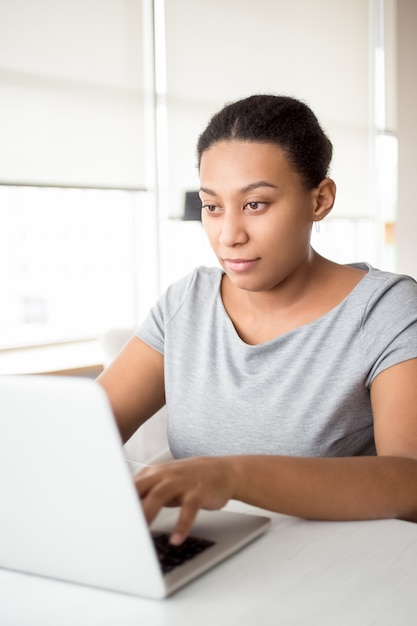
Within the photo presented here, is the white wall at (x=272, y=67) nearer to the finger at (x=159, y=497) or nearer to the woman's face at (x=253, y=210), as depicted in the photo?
the woman's face at (x=253, y=210)

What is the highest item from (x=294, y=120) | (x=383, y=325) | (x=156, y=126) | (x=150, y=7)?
(x=150, y=7)

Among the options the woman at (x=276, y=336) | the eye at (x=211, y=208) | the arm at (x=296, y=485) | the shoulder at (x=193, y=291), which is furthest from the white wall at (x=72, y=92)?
the arm at (x=296, y=485)

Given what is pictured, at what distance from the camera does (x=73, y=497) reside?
804mm

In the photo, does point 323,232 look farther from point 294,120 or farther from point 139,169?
point 294,120

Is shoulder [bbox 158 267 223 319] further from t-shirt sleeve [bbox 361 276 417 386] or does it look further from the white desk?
the white desk

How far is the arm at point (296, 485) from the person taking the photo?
0.90 metres

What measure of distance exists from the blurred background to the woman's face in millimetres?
2014

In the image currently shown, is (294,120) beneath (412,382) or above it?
above

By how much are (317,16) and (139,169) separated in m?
2.00

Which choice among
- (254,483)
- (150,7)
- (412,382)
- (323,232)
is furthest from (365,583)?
(323,232)

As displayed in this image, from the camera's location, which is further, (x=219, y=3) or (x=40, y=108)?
(x=219, y=3)

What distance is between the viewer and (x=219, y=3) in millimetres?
4859

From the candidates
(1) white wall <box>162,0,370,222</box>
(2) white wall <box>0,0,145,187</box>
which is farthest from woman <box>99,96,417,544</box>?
(1) white wall <box>162,0,370,222</box>

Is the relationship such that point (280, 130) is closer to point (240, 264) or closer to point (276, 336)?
point (240, 264)
